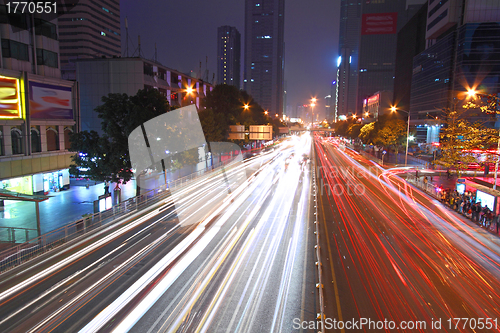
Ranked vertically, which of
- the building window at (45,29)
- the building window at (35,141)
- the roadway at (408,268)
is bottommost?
the roadway at (408,268)

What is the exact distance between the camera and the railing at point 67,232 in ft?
40.5

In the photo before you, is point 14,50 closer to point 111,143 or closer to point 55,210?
point 111,143

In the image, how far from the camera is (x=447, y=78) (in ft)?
236

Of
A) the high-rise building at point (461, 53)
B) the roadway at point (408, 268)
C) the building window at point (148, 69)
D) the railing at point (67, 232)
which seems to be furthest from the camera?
the high-rise building at point (461, 53)

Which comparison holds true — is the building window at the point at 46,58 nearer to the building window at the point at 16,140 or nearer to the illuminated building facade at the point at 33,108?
the illuminated building facade at the point at 33,108

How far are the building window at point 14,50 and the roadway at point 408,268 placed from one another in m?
26.1

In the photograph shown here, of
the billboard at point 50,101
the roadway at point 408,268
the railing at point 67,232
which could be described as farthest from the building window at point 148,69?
the roadway at point 408,268

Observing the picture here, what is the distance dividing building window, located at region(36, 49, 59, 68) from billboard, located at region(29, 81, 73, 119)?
6.32 ft

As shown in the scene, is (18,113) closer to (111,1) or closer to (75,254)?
(75,254)

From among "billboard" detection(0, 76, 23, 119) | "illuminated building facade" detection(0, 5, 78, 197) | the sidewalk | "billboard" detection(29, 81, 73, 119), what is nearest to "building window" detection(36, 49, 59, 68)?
"illuminated building facade" detection(0, 5, 78, 197)

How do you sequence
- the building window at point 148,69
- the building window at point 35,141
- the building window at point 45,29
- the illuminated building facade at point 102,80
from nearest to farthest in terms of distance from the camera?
the building window at point 35,141 < the building window at point 45,29 < the illuminated building facade at point 102,80 < the building window at point 148,69

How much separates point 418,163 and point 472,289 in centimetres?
4501

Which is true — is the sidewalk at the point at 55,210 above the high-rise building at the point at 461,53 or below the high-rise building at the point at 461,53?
below

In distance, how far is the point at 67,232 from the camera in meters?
15.7
